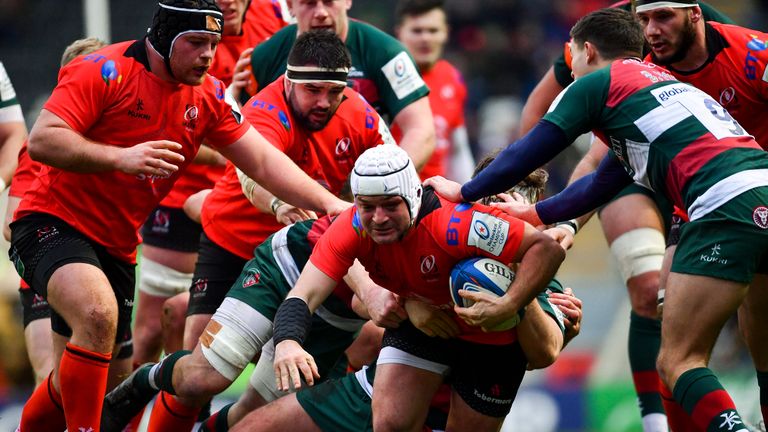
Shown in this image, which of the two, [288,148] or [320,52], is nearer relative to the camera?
[320,52]

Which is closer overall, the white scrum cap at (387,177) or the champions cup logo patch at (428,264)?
the white scrum cap at (387,177)

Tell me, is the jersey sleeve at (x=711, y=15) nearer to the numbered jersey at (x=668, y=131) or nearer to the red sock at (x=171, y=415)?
the numbered jersey at (x=668, y=131)

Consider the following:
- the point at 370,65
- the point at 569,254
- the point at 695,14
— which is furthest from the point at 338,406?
the point at 569,254

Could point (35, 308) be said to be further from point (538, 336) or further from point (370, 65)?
point (538, 336)

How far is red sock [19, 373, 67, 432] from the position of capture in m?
6.27

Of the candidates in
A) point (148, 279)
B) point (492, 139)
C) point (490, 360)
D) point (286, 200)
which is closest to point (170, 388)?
point (286, 200)

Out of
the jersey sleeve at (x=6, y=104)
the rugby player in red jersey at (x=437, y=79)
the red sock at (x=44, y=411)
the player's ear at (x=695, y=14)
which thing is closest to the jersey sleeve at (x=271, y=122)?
the jersey sleeve at (x=6, y=104)

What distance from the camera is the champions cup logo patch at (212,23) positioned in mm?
5934

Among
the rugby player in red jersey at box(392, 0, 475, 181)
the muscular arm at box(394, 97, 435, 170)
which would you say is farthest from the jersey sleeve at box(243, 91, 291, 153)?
the rugby player in red jersey at box(392, 0, 475, 181)

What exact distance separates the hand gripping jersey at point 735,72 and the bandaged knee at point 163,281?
3.68 m

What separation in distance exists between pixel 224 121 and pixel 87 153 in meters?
0.88

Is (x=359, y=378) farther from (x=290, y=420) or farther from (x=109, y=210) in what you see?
(x=109, y=210)

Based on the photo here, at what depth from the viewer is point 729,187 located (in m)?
5.07

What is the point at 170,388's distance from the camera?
6.26 m
